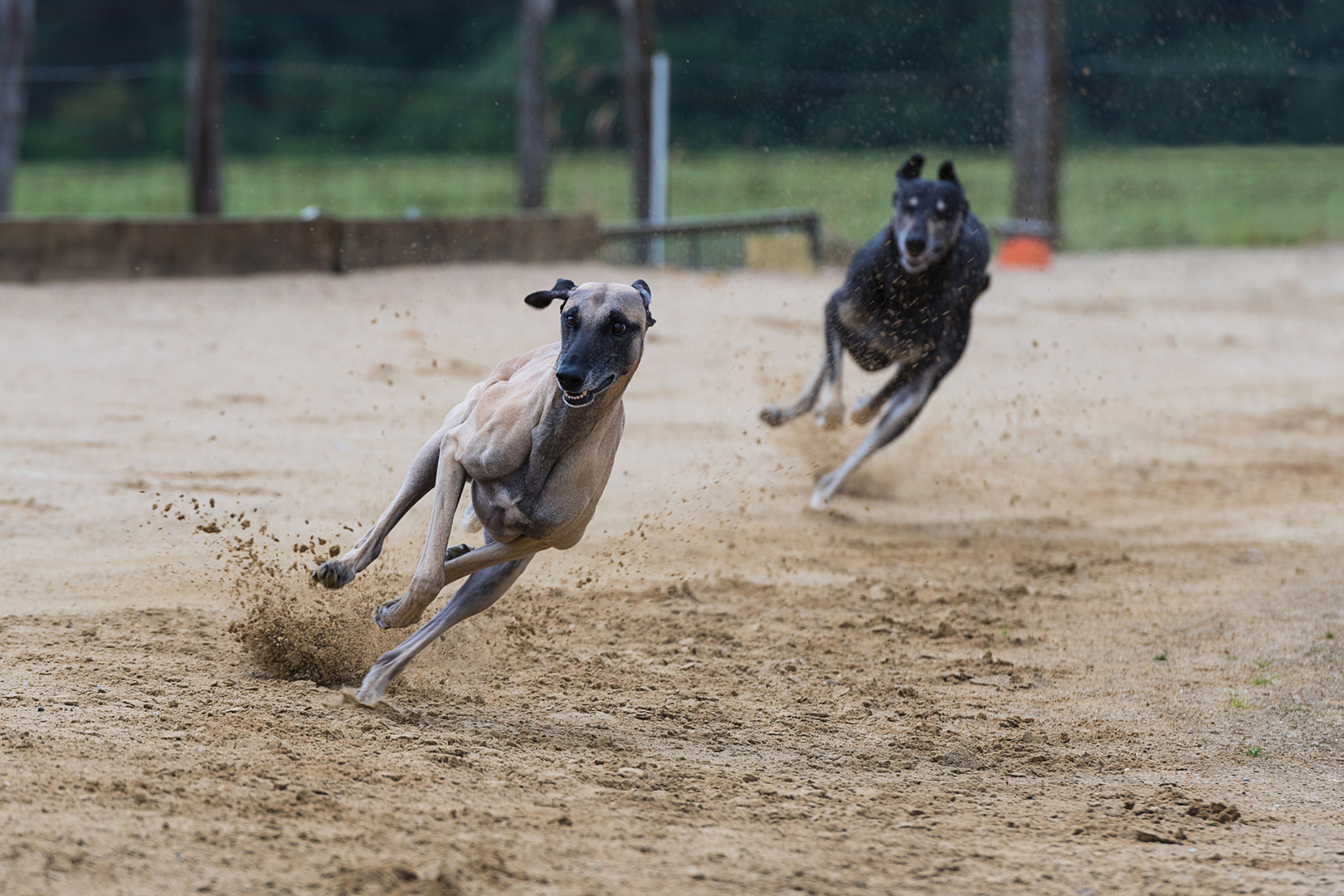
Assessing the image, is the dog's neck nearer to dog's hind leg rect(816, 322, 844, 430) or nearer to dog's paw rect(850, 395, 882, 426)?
dog's hind leg rect(816, 322, 844, 430)

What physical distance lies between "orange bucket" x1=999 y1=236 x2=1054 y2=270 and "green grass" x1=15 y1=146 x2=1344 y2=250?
1553 mm

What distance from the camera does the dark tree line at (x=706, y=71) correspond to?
76.1 ft

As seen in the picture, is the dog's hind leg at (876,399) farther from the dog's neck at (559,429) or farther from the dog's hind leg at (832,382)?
the dog's neck at (559,429)

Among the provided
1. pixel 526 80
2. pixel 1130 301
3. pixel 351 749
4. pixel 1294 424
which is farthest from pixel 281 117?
pixel 351 749

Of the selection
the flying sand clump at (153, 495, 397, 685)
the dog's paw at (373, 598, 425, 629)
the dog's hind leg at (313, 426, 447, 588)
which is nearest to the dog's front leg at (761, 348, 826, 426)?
the flying sand clump at (153, 495, 397, 685)

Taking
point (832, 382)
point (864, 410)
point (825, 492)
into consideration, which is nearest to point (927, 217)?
point (832, 382)

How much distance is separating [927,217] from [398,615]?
355 centimetres

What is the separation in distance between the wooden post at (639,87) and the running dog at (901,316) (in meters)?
8.30

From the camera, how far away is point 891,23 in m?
31.4

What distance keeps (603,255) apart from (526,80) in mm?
3141

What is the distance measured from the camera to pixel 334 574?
3869 mm

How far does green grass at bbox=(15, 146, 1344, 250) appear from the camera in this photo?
60.6 ft

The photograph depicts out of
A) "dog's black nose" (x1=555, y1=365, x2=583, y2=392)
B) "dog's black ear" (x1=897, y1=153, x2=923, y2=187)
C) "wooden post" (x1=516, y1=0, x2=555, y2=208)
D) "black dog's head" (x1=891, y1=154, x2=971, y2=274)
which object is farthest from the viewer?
"wooden post" (x1=516, y1=0, x2=555, y2=208)

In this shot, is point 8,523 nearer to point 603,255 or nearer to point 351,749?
point 351,749
